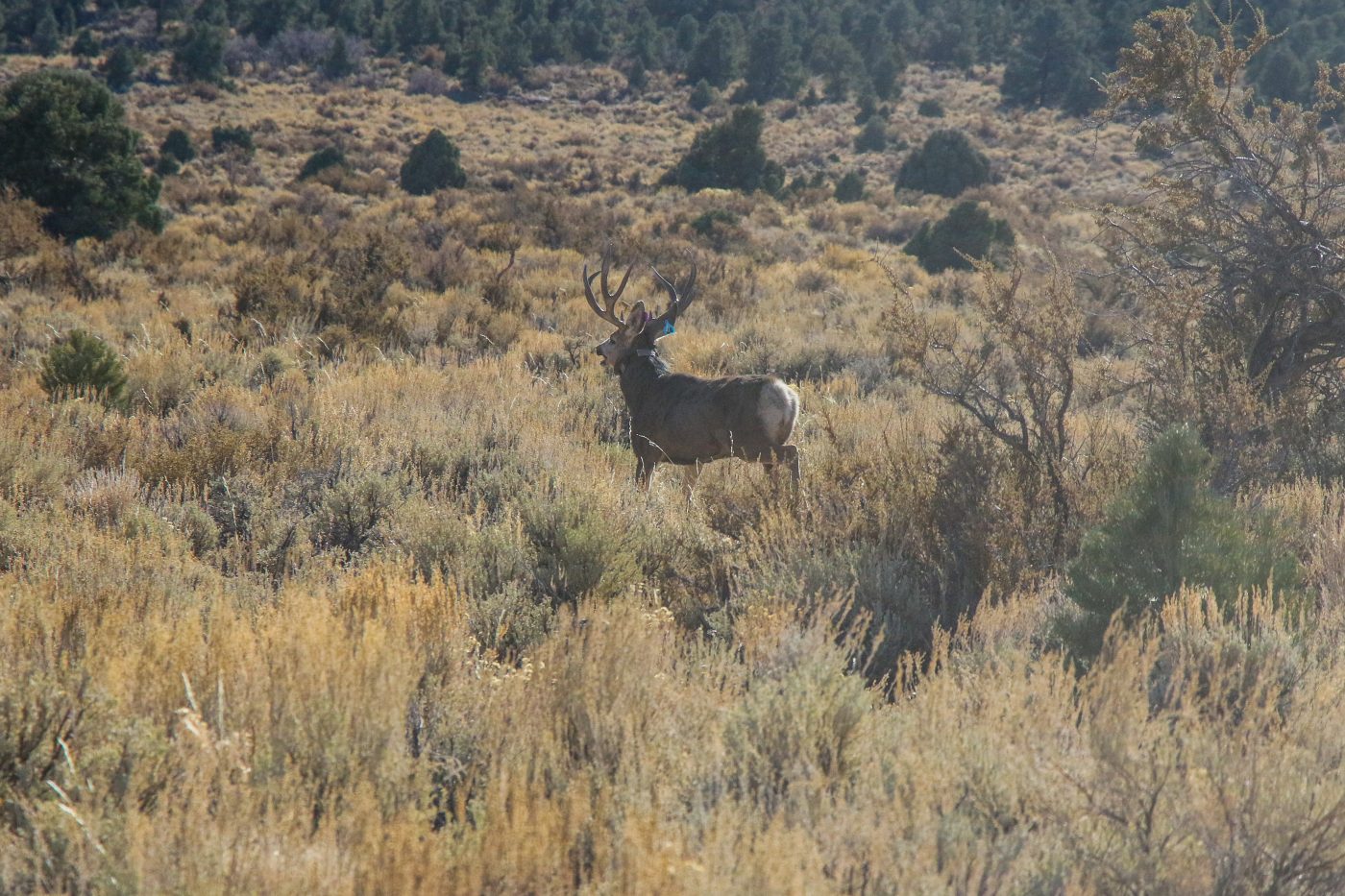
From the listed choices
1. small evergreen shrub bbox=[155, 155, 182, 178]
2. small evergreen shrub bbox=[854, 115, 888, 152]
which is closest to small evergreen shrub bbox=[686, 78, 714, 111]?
small evergreen shrub bbox=[854, 115, 888, 152]

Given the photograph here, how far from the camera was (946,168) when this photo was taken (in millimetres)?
35656

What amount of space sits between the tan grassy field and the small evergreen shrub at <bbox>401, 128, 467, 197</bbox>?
19.5 m

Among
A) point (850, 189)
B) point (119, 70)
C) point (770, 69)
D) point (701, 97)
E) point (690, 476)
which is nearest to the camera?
point (690, 476)

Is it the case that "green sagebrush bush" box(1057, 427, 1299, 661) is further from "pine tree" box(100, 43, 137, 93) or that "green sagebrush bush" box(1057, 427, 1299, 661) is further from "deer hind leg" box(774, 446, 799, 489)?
"pine tree" box(100, 43, 137, 93)

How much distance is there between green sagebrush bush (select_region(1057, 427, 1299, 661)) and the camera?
13.6 feet

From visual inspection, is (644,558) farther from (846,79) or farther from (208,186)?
(846,79)

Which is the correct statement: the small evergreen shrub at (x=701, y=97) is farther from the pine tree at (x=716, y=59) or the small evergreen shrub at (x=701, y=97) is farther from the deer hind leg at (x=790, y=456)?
the deer hind leg at (x=790, y=456)

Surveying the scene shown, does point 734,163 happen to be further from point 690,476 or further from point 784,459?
point 784,459

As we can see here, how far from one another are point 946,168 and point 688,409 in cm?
3157

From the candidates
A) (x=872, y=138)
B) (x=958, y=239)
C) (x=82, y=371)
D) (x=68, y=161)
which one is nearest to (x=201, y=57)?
(x=872, y=138)

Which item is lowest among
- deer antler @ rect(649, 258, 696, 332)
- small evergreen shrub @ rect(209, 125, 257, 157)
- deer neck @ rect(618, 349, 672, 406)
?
small evergreen shrub @ rect(209, 125, 257, 157)

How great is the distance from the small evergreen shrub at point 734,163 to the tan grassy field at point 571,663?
2384cm

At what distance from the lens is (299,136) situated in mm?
38875

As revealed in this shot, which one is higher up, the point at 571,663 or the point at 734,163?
the point at 734,163
